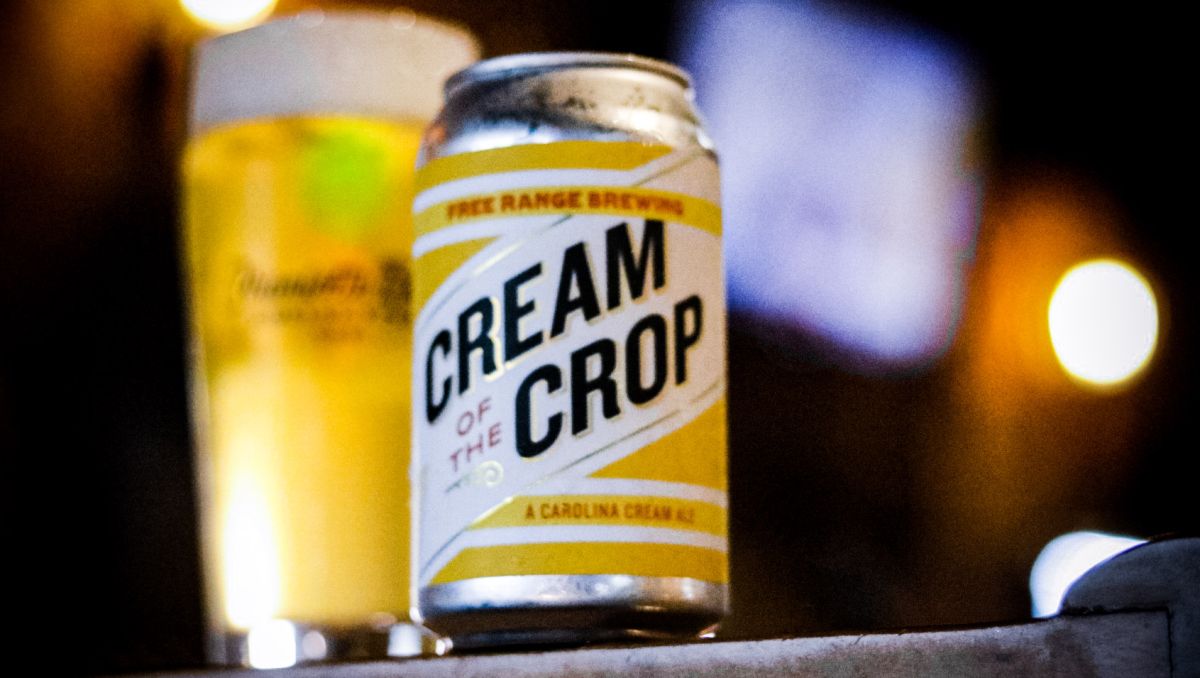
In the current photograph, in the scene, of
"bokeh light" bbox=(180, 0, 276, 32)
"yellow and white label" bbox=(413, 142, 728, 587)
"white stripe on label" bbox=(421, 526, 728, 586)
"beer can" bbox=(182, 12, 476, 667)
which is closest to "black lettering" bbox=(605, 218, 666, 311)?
"yellow and white label" bbox=(413, 142, 728, 587)

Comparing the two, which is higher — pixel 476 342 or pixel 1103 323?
pixel 1103 323

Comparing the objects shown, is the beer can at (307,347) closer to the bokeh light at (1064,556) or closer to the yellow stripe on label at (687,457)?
the yellow stripe on label at (687,457)

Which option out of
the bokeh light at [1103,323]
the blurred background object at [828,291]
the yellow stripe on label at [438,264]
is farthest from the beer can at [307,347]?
the bokeh light at [1103,323]

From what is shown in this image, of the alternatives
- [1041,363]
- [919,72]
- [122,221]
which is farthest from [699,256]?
[1041,363]

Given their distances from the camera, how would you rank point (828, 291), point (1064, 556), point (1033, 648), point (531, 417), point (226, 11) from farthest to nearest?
point (1064, 556) → point (828, 291) → point (226, 11) → point (531, 417) → point (1033, 648)

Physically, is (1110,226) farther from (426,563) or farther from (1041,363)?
(426,563)

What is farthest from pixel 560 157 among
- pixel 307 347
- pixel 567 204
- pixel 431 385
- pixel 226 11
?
pixel 226 11

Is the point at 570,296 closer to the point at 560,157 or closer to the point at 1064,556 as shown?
the point at 560,157

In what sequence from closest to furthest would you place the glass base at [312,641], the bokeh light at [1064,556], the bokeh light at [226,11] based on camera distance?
the glass base at [312,641], the bokeh light at [226,11], the bokeh light at [1064,556]
